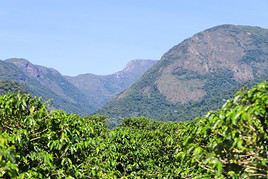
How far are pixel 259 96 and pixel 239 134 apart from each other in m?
0.61

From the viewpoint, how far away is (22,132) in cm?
785

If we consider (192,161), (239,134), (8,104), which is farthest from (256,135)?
(8,104)

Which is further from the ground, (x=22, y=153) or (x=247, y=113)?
(x=247, y=113)

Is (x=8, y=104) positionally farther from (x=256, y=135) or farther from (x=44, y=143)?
(x=256, y=135)

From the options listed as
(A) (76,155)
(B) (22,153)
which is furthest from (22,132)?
(A) (76,155)

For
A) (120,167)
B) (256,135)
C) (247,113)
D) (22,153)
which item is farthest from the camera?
(120,167)

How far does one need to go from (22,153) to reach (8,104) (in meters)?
1.34

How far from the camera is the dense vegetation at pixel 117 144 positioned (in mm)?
5250

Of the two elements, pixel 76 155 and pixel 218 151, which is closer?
pixel 218 151

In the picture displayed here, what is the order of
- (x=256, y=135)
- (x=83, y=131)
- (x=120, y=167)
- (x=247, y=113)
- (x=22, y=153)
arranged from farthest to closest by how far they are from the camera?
(x=120, y=167) → (x=83, y=131) → (x=22, y=153) → (x=256, y=135) → (x=247, y=113)

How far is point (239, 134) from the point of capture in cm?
546

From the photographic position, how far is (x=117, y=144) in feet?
50.9

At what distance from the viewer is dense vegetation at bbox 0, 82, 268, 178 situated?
5.25 m

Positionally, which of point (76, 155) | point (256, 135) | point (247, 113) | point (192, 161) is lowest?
point (76, 155)
